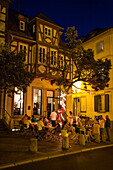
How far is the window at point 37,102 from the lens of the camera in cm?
1827

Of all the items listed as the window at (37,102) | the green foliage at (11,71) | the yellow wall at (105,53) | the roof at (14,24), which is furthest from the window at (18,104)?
the yellow wall at (105,53)

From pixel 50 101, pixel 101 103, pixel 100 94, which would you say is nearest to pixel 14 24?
pixel 50 101

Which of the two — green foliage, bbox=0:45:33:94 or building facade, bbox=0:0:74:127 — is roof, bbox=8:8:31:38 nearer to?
building facade, bbox=0:0:74:127

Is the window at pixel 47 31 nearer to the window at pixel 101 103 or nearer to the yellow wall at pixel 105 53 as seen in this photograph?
the yellow wall at pixel 105 53

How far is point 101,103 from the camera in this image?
22000 mm

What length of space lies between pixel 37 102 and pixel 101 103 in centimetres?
816

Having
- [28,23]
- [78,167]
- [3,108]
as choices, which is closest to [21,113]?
[3,108]

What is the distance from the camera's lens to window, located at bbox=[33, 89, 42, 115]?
59.9 ft

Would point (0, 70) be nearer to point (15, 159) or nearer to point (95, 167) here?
point (15, 159)

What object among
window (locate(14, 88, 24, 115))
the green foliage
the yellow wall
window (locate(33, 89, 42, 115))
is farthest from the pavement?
the yellow wall

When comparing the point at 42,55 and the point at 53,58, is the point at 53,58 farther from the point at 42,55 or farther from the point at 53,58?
the point at 42,55

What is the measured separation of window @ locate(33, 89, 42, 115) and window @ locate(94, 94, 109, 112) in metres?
7.61

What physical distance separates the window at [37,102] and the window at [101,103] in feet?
25.0

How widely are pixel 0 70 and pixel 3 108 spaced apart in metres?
4.92
